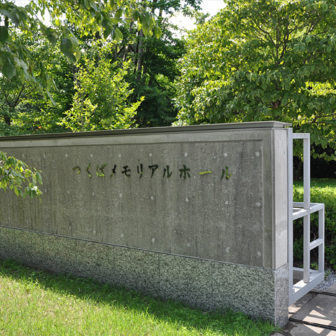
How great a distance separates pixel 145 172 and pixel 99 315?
70.2 inches

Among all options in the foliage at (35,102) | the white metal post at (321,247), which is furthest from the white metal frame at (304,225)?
the foliage at (35,102)

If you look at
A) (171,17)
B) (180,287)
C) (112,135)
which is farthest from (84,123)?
(171,17)

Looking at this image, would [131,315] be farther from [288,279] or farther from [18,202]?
[18,202]

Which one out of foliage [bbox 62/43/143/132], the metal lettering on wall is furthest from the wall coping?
foliage [bbox 62/43/143/132]

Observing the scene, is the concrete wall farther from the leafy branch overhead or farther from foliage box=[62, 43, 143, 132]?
foliage box=[62, 43, 143, 132]

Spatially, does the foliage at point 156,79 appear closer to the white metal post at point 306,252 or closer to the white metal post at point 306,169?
the white metal post at point 306,169

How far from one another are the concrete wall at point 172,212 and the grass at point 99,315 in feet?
0.83

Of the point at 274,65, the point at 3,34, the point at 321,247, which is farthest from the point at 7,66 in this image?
the point at 274,65

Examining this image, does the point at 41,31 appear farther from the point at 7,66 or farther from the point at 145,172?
the point at 145,172

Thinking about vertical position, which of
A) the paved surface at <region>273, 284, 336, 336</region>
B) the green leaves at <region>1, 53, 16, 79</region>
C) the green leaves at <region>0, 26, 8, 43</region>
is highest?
the green leaves at <region>0, 26, 8, 43</region>

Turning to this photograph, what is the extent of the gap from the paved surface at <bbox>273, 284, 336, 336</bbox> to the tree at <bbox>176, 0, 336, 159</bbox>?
306cm

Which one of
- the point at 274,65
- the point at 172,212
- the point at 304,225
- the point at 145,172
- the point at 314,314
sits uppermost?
the point at 274,65

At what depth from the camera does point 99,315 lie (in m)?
4.40

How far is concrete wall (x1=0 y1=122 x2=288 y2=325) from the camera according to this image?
4.30 meters
